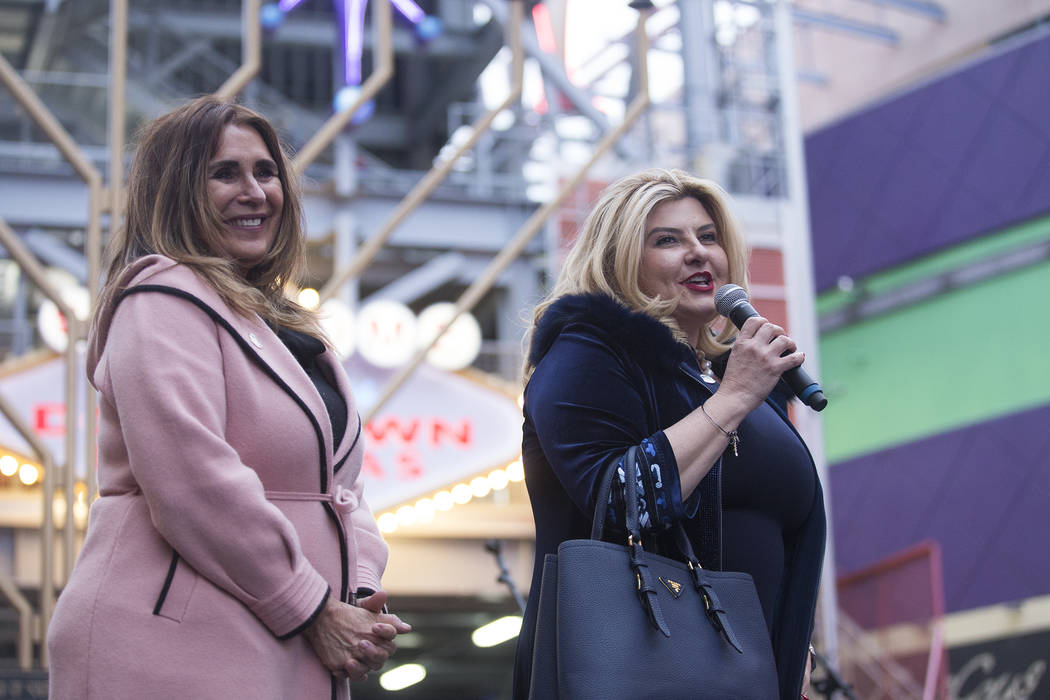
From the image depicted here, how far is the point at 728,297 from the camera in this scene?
1.78 metres

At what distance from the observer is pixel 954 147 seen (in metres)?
9.28

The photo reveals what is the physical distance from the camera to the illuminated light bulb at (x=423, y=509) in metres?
6.70

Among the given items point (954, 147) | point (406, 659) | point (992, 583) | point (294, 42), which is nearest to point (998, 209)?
point (954, 147)

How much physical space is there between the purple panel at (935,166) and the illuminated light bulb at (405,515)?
182 inches

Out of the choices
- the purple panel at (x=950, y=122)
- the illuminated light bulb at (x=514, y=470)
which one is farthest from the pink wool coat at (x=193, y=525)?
the purple panel at (x=950, y=122)

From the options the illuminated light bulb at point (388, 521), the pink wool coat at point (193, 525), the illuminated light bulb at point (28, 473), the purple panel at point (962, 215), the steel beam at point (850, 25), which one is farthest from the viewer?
the steel beam at point (850, 25)

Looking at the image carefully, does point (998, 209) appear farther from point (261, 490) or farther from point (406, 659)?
point (261, 490)

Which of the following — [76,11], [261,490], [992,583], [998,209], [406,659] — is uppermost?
[76,11]

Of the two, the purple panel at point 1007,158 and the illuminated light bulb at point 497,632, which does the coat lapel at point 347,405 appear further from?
the purple panel at point 1007,158

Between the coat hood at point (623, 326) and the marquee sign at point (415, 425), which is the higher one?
the coat hood at point (623, 326)

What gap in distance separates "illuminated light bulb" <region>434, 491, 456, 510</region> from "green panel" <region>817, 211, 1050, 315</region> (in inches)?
171

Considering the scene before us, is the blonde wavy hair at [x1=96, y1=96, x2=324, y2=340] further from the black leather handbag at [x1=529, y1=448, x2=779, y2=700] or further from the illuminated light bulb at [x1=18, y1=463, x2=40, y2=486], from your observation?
the illuminated light bulb at [x1=18, y1=463, x2=40, y2=486]

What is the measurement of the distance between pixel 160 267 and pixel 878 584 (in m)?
7.27

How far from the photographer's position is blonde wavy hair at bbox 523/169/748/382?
5.88 ft
